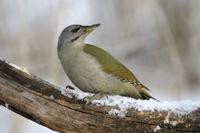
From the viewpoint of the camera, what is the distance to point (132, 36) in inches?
281

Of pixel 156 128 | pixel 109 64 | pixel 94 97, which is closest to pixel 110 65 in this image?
pixel 109 64

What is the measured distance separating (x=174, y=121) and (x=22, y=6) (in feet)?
8.34

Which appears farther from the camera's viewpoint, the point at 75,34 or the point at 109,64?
the point at 75,34

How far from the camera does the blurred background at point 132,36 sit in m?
6.64

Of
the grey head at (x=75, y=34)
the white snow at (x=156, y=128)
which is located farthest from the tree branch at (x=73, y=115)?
the grey head at (x=75, y=34)

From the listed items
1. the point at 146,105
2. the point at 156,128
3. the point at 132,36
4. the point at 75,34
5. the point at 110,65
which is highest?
the point at 132,36

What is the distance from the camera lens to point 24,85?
4004mm

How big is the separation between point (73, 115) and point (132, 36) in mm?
3323

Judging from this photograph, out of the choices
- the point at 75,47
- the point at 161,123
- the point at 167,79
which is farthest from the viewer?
the point at 167,79

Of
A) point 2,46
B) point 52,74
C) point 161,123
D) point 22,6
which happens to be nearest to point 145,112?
point 161,123

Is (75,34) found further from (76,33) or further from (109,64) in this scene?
(109,64)

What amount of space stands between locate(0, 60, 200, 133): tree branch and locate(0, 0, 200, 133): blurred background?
7.95 feet

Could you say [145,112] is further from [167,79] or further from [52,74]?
[167,79]

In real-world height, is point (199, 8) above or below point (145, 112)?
above
